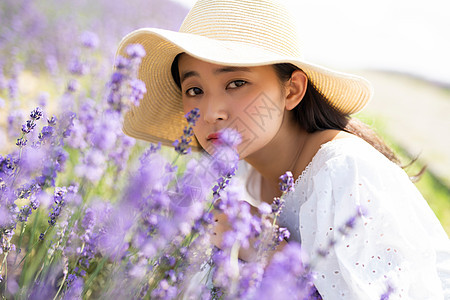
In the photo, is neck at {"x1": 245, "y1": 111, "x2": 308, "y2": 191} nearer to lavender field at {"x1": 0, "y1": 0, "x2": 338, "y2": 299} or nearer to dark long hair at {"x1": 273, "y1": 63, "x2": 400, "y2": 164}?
dark long hair at {"x1": 273, "y1": 63, "x2": 400, "y2": 164}

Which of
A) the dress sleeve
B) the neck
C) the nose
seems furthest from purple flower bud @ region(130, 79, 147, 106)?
the neck

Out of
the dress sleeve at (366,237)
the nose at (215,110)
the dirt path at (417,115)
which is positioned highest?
the nose at (215,110)

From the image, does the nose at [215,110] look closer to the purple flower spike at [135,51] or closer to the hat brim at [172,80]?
the hat brim at [172,80]

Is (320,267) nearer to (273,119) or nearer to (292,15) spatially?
(273,119)

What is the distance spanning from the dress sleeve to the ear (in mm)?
327

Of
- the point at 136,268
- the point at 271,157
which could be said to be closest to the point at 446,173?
the point at 271,157

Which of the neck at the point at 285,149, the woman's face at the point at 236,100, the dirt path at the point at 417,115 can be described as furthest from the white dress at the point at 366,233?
the dirt path at the point at 417,115

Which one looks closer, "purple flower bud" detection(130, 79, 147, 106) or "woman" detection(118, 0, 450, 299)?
"purple flower bud" detection(130, 79, 147, 106)

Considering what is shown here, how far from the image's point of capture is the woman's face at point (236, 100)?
5.22 feet

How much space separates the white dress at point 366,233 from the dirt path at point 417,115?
2.33 metres

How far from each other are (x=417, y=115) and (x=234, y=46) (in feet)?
21.9

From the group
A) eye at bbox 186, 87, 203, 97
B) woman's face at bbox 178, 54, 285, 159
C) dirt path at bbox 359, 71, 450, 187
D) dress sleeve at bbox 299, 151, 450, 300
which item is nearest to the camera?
dress sleeve at bbox 299, 151, 450, 300

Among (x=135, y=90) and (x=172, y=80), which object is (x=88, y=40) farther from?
(x=172, y=80)

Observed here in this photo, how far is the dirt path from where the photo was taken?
542 cm
